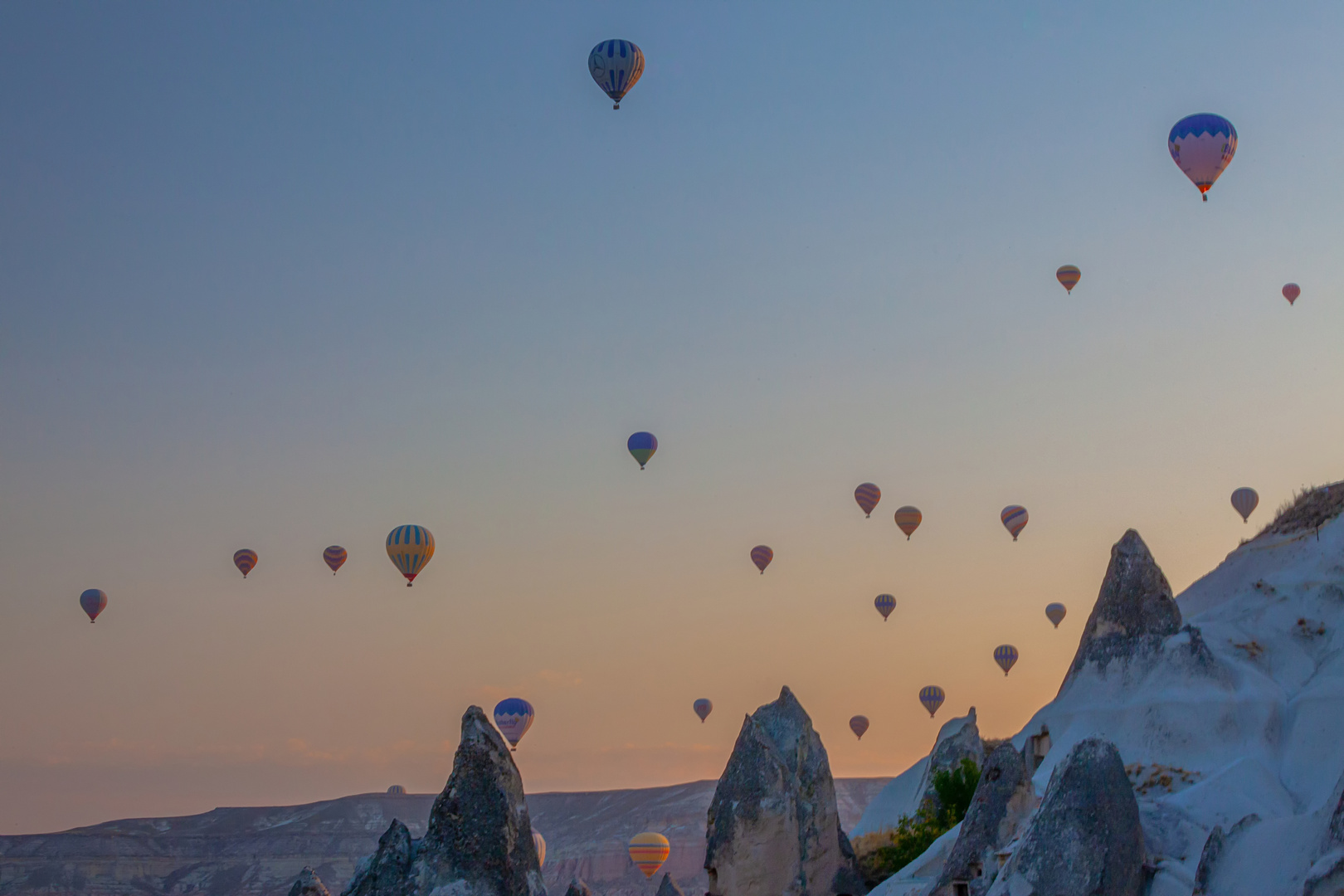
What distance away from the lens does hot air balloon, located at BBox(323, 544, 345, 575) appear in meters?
66.4

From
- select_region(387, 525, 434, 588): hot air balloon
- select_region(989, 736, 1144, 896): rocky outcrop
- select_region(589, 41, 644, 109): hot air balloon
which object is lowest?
select_region(989, 736, 1144, 896): rocky outcrop

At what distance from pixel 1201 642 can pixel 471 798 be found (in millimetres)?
19251

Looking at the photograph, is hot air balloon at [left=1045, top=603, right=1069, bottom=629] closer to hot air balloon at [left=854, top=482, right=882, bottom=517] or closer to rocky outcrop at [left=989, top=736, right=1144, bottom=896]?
hot air balloon at [left=854, top=482, right=882, bottom=517]

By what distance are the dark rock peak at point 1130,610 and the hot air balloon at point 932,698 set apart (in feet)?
126

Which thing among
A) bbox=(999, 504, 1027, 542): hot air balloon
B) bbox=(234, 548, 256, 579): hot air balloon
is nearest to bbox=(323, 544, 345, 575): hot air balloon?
bbox=(234, 548, 256, 579): hot air balloon

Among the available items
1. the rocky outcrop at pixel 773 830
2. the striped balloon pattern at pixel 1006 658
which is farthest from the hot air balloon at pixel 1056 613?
the rocky outcrop at pixel 773 830

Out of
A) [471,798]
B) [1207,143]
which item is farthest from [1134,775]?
[1207,143]

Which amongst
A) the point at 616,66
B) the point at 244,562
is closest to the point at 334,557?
the point at 244,562

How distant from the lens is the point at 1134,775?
33500mm

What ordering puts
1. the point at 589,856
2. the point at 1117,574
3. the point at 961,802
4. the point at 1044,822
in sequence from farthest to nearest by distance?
the point at 589,856 < the point at 961,802 < the point at 1117,574 < the point at 1044,822

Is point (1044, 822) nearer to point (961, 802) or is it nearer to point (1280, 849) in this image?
point (1280, 849)

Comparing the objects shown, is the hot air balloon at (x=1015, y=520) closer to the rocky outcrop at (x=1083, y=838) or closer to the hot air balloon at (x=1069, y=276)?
the hot air balloon at (x=1069, y=276)

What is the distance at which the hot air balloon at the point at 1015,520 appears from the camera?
6219 cm

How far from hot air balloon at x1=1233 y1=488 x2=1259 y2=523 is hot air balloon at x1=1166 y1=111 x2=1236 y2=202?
A: 13268 mm
